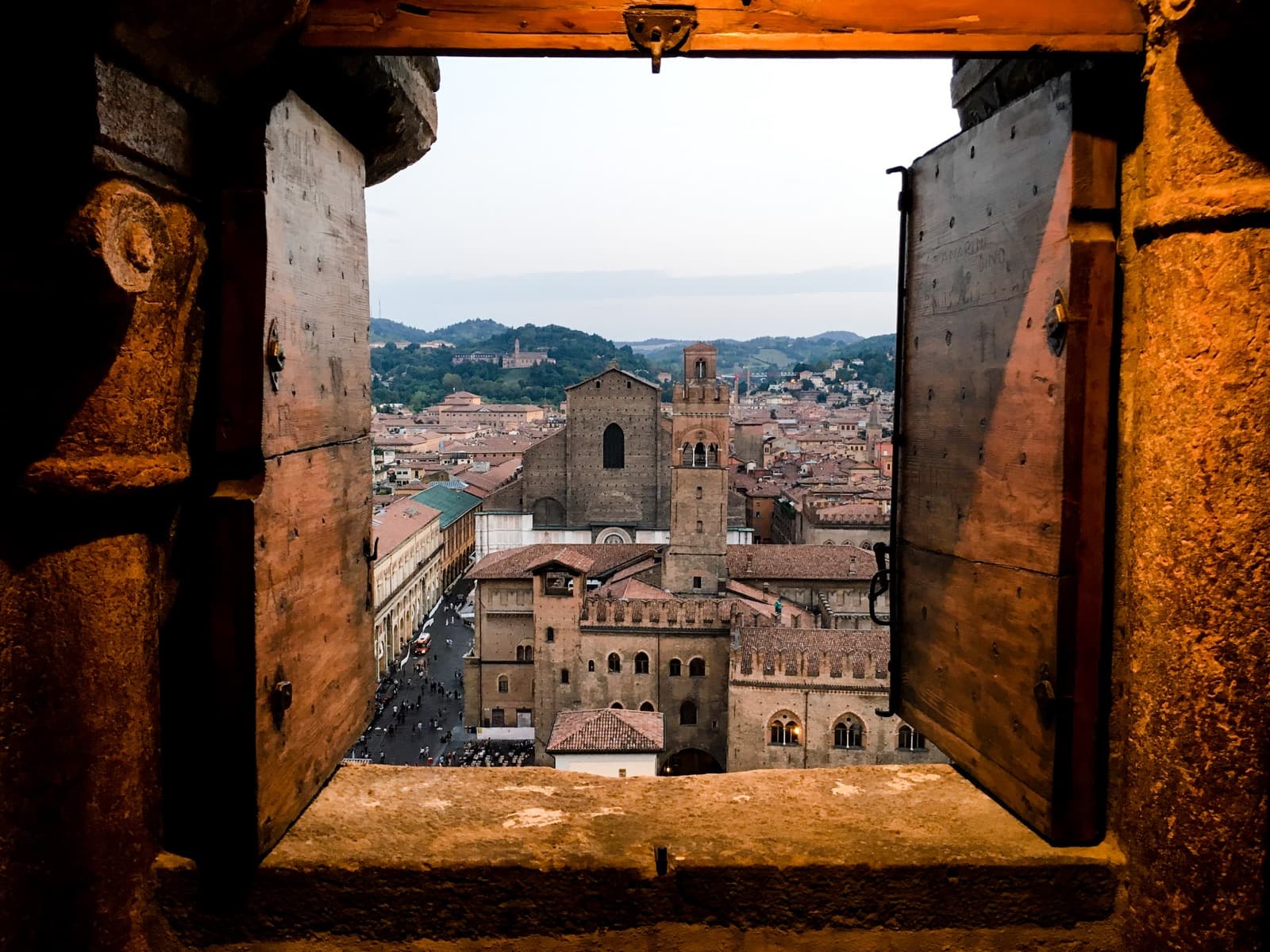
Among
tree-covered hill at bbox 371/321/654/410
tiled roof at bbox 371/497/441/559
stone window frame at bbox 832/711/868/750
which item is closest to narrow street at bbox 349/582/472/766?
tiled roof at bbox 371/497/441/559

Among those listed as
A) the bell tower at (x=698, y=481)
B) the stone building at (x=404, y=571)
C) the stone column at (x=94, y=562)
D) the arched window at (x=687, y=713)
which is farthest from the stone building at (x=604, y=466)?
the stone column at (x=94, y=562)

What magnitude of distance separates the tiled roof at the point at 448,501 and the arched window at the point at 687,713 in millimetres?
21401

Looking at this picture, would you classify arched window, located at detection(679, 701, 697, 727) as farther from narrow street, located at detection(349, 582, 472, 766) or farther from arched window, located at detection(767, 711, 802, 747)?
narrow street, located at detection(349, 582, 472, 766)

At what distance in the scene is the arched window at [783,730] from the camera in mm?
21109

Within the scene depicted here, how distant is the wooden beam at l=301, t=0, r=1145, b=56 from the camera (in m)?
1.79

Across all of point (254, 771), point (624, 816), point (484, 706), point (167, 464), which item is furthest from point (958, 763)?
point (484, 706)

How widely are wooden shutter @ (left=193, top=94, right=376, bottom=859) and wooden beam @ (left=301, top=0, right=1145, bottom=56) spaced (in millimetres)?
300

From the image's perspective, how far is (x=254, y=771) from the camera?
5.99 feet

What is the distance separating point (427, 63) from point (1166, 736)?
2379mm

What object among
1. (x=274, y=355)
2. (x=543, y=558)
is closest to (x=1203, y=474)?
(x=274, y=355)

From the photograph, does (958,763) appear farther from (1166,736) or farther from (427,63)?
(427,63)

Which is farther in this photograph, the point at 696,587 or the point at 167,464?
the point at 696,587

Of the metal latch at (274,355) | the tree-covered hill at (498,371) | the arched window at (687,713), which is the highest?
the tree-covered hill at (498,371)

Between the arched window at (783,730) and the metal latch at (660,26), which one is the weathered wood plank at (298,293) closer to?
the metal latch at (660,26)
